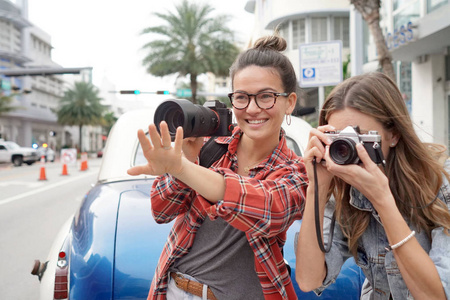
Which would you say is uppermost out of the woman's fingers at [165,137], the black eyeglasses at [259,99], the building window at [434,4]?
the building window at [434,4]

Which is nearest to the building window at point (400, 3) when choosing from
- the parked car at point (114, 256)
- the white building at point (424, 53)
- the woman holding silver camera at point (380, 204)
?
the white building at point (424, 53)

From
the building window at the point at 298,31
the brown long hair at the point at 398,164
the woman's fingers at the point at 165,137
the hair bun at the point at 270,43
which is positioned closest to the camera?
the woman's fingers at the point at 165,137

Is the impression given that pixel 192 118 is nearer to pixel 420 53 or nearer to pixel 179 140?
pixel 179 140

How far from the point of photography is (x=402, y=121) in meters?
1.44

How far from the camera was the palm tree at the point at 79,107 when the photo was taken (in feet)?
145

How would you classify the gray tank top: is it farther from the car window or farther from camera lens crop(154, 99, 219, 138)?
the car window

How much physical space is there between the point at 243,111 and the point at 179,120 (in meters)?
0.31

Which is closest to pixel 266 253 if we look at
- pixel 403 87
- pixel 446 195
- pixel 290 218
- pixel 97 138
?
pixel 290 218

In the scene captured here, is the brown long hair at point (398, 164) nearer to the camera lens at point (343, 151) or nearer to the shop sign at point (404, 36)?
the camera lens at point (343, 151)

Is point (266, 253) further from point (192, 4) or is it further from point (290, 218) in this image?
point (192, 4)

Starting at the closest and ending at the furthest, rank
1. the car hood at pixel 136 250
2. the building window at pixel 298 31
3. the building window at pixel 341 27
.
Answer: the car hood at pixel 136 250, the building window at pixel 341 27, the building window at pixel 298 31

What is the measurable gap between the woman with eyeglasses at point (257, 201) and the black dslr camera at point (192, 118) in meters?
0.08

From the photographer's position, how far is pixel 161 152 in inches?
44.8

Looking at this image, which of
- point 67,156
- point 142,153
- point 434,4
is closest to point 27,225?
point 142,153
